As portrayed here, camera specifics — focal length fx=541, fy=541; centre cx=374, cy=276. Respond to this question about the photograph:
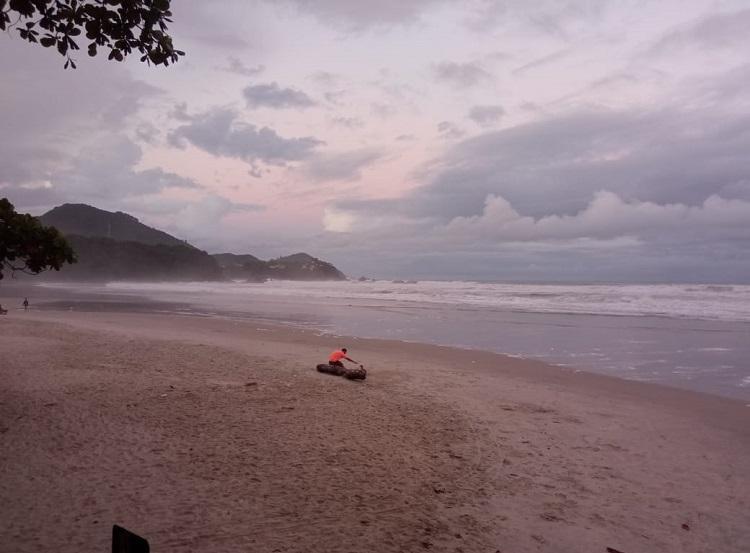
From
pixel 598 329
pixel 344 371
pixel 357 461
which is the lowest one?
pixel 357 461

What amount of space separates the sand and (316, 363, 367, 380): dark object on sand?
342 millimetres

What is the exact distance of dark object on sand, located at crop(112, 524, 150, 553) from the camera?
→ 2055mm

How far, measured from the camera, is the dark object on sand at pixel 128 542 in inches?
80.9

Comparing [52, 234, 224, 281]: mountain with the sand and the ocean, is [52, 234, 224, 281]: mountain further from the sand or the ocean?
the sand

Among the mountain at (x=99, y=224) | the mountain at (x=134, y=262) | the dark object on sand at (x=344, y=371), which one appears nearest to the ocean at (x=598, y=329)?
the dark object on sand at (x=344, y=371)

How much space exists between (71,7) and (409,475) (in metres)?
5.14

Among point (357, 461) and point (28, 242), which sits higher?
point (28, 242)

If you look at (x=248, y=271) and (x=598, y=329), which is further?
(x=248, y=271)

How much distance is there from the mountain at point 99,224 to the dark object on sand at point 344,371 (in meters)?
119

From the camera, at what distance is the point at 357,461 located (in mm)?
5863

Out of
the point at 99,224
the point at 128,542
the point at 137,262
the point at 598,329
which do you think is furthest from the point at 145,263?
the point at 128,542

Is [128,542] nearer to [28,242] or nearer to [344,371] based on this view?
[28,242]

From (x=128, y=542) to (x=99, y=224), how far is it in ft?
508

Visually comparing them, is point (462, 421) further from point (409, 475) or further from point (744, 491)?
point (744, 491)
